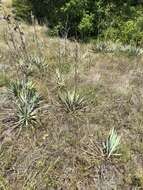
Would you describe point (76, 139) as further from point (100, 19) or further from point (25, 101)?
point (100, 19)

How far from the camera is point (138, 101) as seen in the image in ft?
23.9

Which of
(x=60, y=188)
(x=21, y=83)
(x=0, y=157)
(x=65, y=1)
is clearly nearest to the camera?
(x=60, y=188)

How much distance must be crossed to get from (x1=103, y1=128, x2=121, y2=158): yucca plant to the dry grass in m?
0.10

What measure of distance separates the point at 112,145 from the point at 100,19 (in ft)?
32.0

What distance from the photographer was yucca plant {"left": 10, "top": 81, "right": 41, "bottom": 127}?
6.25 m

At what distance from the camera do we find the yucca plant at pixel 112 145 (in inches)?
226

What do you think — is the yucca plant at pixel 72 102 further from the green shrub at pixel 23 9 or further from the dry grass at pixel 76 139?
the green shrub at pixel 23 9

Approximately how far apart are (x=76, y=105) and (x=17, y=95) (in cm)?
114

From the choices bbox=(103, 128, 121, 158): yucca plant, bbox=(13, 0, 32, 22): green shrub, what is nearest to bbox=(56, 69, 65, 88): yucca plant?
bbox=(103, 128, 121, 158): yucca plant

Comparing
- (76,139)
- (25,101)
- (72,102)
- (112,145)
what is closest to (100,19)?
(72,102)

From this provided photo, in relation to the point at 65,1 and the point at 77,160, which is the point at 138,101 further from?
the point at 65,1

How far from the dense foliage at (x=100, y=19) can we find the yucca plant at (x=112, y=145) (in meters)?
7.88

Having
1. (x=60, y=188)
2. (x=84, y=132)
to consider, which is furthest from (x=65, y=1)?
(x=60, y=188)

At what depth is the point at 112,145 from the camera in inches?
227
